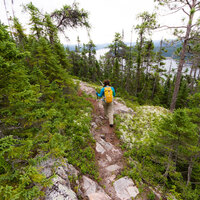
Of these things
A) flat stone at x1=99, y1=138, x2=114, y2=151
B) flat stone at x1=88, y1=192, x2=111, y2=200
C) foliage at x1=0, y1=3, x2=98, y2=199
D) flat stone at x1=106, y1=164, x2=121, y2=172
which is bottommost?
flat stone at x1=106, y1=164, x2=121, y2=172

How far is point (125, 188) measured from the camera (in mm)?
4555

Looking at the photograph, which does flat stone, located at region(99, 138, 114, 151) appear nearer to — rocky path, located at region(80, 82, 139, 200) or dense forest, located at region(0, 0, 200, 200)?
rocky path, located at region(80, 82, 139, 200)

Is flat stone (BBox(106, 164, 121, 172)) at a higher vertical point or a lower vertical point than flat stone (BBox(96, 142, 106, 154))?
lower

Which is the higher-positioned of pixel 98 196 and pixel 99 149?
pixel 98 196

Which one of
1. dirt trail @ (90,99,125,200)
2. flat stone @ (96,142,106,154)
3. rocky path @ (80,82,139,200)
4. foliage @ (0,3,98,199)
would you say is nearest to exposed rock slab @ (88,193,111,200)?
rocky path @ (80,82,139,200)

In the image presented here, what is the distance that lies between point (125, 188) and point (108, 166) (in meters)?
1.17

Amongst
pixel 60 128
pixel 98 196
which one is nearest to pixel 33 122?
pixel 60 128

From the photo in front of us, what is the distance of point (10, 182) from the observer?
113 inches

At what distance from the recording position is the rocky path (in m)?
4.27

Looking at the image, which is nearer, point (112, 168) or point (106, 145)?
point (112, 168)

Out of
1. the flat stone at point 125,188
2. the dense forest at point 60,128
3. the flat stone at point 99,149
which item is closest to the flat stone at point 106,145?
the flat stone at point 99,149

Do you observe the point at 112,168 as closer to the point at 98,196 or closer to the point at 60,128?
the point at 98,196

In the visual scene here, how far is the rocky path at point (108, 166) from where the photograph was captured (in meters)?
4.27

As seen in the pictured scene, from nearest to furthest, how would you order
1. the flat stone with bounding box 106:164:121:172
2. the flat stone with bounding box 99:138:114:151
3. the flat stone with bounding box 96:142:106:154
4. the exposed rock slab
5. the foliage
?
the foliage → the exposed rock slab → the flat stone with bounding box 106:164:121:172 → the flat stone with bounding box 96:142:106:154 → the flat stone with bounding box 99:138:114:151
